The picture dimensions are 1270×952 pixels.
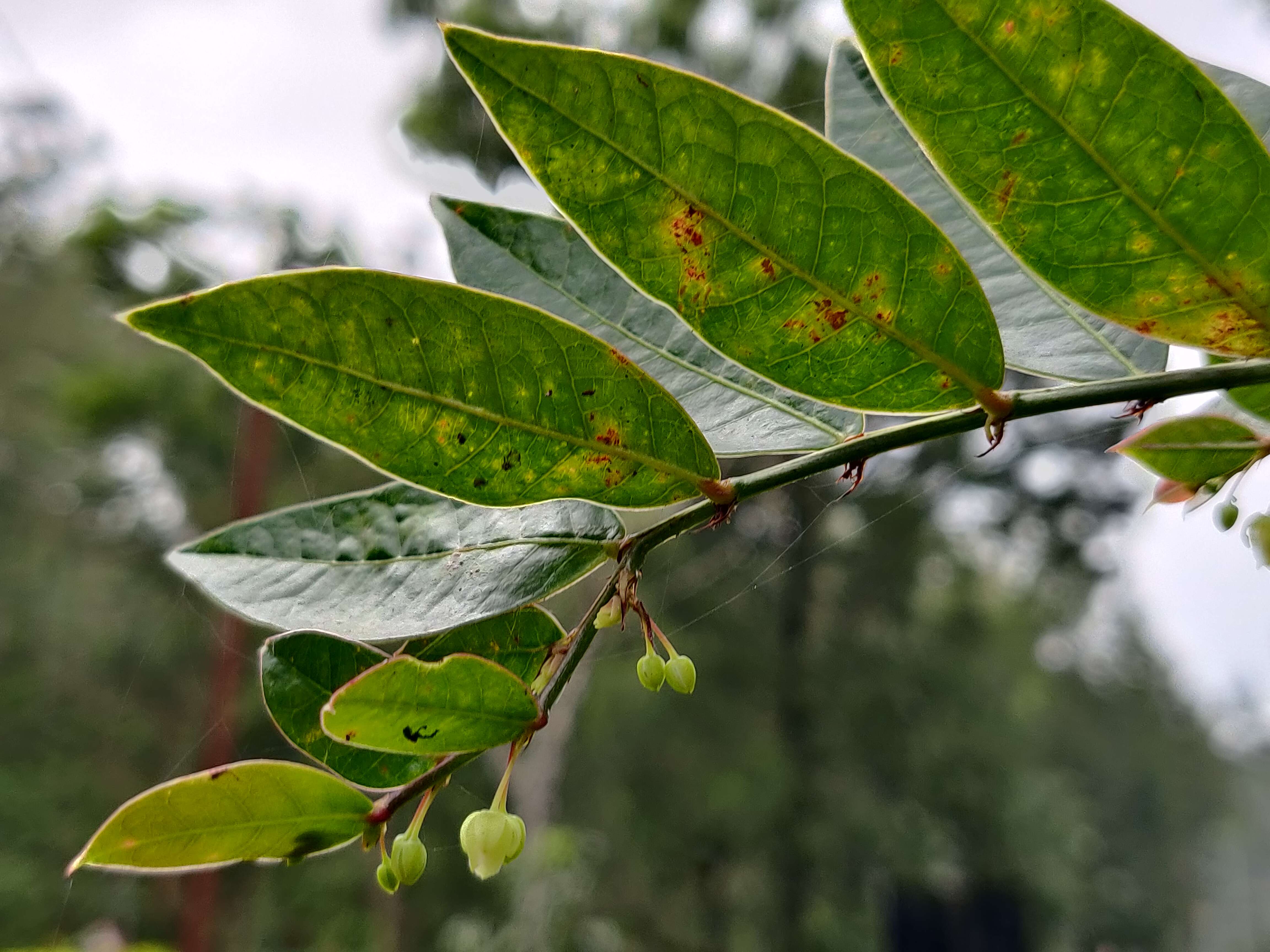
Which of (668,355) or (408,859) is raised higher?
(668,355)

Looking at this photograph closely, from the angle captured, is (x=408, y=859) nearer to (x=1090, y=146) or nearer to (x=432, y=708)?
(x=432, y=708)

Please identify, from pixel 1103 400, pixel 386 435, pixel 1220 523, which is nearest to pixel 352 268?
pixel 386 435

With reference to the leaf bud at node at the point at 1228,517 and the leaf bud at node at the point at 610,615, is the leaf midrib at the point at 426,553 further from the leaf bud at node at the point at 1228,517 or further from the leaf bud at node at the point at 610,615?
the leaf bud at node at the point at 1228,517

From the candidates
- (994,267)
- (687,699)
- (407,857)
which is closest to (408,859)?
(407,857)

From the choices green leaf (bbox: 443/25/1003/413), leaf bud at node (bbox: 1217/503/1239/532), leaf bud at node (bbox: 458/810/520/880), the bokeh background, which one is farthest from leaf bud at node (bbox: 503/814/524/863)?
the bokeh background

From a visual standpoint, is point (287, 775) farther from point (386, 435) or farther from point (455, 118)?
point (455, 118)

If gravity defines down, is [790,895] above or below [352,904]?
above

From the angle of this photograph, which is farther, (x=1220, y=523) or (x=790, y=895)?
(x=790, y=895)

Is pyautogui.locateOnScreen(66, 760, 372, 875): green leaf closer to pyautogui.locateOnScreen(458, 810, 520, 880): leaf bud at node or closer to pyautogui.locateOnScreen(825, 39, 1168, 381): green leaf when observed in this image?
pyautogui.locateOnScreen(458, 810, 520, 880): leaf bud at node
